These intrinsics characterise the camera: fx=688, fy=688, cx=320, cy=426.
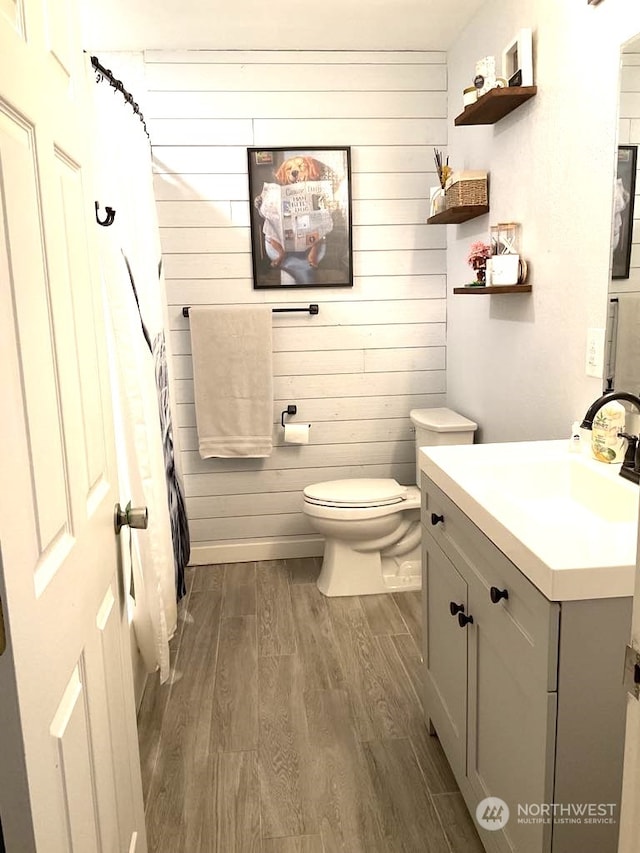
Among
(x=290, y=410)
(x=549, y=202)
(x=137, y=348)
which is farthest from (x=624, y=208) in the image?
(x=290, y=410)

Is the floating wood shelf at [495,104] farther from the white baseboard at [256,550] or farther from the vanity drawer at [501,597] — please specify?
the white baseboard at [256,550]

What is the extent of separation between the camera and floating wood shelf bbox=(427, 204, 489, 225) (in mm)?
2750

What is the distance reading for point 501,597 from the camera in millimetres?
1409

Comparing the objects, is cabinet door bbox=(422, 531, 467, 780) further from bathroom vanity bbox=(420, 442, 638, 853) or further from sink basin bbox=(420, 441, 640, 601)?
sink basin bbox=(420, 441, 640, 601)

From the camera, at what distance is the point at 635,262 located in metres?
1.80

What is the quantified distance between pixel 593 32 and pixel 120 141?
57.8 inches

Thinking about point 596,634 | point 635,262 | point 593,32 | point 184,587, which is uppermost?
point 593,32

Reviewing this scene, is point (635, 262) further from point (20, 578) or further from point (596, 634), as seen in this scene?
point (20, 578)

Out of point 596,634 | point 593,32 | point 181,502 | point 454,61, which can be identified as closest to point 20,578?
point 596,634

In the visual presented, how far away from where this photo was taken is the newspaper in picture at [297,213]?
328 centimetres

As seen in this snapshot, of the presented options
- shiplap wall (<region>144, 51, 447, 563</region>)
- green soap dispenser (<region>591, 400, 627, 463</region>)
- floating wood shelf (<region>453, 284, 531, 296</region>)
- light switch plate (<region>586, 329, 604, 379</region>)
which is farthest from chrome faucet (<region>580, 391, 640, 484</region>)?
shiplap wall (<region>144, 51, 447, 563</region>)

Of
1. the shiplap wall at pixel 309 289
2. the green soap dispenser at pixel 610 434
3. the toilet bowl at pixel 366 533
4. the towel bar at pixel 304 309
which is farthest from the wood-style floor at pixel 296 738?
the towel bar at pixel 304 309

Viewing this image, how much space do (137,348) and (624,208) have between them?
1.46m

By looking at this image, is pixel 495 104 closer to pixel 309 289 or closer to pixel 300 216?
pixel 300 216
